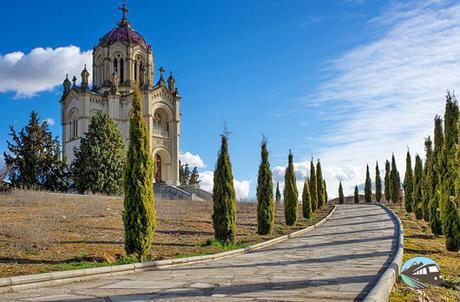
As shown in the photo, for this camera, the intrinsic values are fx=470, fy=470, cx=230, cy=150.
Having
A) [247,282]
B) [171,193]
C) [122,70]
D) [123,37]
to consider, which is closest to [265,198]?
[247,282]

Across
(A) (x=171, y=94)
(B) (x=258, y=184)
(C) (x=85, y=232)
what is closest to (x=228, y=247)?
(C) (x=85, y=232)

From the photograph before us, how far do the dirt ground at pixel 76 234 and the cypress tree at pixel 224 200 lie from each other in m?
0.52

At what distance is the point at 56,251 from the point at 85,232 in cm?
294

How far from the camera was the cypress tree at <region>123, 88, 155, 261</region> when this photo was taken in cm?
1025

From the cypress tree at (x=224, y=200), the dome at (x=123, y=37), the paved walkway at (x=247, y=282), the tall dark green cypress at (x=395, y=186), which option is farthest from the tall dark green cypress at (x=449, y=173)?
the dome at (x=123, y=37)

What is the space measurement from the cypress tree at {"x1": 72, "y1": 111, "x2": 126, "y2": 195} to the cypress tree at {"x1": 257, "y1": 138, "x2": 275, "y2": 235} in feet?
51.7

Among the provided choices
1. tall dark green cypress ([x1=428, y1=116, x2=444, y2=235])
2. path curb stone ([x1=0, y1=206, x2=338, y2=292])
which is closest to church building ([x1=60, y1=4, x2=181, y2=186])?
tall dark green cypress ([x1=428, y1=116, x2=444, y2=235])

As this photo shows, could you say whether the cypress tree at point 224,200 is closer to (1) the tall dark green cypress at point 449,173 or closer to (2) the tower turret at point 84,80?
(1) the tall dark green cypress at point 449,173

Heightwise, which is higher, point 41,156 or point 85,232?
point 41,156

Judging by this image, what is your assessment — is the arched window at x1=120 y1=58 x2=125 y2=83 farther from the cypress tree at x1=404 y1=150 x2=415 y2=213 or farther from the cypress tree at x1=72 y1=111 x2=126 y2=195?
the cypress tree at x1=404 y1=150 x2=415 y2=213

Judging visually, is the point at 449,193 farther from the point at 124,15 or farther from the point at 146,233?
the point at 124,15

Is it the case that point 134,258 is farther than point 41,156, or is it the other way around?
point 41,156

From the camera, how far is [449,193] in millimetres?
14023

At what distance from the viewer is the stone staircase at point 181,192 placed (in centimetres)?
3666
